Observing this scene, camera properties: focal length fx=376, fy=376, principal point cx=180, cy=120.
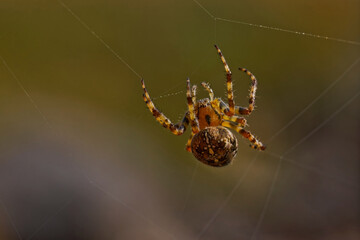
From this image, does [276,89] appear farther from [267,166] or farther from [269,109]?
[267,166]

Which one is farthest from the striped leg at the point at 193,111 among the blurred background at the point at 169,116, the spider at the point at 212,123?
the blurred background at the point at 169,116

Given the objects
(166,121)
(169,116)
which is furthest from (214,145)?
(169,116)

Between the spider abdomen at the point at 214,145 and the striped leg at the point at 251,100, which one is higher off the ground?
the striped leg at the point at 251,100

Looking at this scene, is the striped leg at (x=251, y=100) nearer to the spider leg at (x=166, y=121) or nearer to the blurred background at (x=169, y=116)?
the spider leg at (x=166, y=121)

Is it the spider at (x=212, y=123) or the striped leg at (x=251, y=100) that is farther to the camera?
the striped leg at (x=251, y=100)

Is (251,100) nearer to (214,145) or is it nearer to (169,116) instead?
(214,145)

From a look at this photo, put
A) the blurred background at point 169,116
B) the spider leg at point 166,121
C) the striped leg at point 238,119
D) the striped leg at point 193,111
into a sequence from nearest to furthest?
the striped leg at point 193,111 < the spider leg at point 166,121 < the striped leg at point 238,119 < the blurred background at point 169,116
